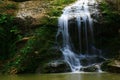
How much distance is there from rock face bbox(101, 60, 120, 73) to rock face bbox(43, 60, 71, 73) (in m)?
1.44

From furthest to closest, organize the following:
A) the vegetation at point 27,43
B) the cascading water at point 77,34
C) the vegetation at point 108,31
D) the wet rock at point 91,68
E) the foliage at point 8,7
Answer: the foliage at point 8,7 → the vegetation at point 108,31 → the cascading water at point 77,34 → the vegetation at point 27,43 → the wet rock at point 91,68

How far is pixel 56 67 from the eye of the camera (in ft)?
46.5

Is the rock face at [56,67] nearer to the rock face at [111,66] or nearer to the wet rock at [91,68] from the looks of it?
the wet rock at [91,68]

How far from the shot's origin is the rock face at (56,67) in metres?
14.1

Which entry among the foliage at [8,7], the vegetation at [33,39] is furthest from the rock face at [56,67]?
the foliage at [8,7]

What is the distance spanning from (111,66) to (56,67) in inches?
88.8

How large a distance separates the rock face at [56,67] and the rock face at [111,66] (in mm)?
1441

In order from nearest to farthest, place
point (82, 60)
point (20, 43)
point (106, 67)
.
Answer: point (106, 67), point (82, 60), point (20, 43)

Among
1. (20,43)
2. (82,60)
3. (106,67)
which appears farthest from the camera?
(20,43)

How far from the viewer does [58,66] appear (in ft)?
46.7

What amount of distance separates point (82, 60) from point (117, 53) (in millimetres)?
1651

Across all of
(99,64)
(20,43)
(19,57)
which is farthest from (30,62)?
(99,64)

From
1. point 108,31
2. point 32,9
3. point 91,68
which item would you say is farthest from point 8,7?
point 91,68

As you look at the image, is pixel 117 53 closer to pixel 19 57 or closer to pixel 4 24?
pixel 19 57
